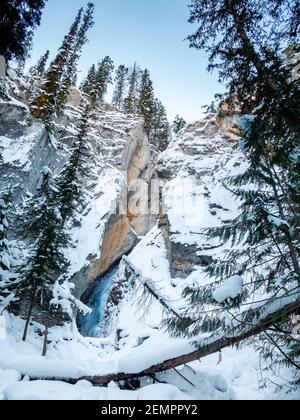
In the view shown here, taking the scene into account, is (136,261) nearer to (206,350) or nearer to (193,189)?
(193,189)

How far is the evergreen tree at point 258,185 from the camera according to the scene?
5270 mm

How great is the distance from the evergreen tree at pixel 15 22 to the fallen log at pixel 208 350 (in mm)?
10567

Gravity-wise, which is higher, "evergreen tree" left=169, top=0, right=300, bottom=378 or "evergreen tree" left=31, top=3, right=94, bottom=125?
"evergreen tree" left=31, top=3, right=94, bottom=125

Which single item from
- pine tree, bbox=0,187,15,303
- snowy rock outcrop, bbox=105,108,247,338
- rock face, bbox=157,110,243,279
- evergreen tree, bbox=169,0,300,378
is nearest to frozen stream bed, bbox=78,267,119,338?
snowy rock outcrop, bbox=105,108,247,338

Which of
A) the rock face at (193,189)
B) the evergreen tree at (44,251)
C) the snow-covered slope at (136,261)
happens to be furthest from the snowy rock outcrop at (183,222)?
the evergreen tree at (44,251)

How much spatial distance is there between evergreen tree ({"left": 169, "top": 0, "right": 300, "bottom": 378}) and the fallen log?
0.14 meters

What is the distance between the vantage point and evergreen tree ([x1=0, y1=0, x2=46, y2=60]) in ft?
30.0

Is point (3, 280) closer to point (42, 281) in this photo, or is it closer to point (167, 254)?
point (42, 281)

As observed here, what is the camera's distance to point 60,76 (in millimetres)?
35250

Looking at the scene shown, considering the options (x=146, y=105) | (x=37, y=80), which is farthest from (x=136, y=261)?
(x=146, y=105)

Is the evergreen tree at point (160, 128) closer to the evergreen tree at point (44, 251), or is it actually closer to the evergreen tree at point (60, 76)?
the evergreen tree at point (60, 76)

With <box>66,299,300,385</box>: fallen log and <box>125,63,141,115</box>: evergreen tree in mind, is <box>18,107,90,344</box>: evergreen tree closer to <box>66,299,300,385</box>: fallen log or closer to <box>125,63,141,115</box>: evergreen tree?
<box>66,299,300,385</box>: fallen log

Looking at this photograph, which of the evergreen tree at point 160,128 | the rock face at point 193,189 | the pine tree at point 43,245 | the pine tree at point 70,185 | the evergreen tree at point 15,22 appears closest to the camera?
the evergreen tree at point 15,22
